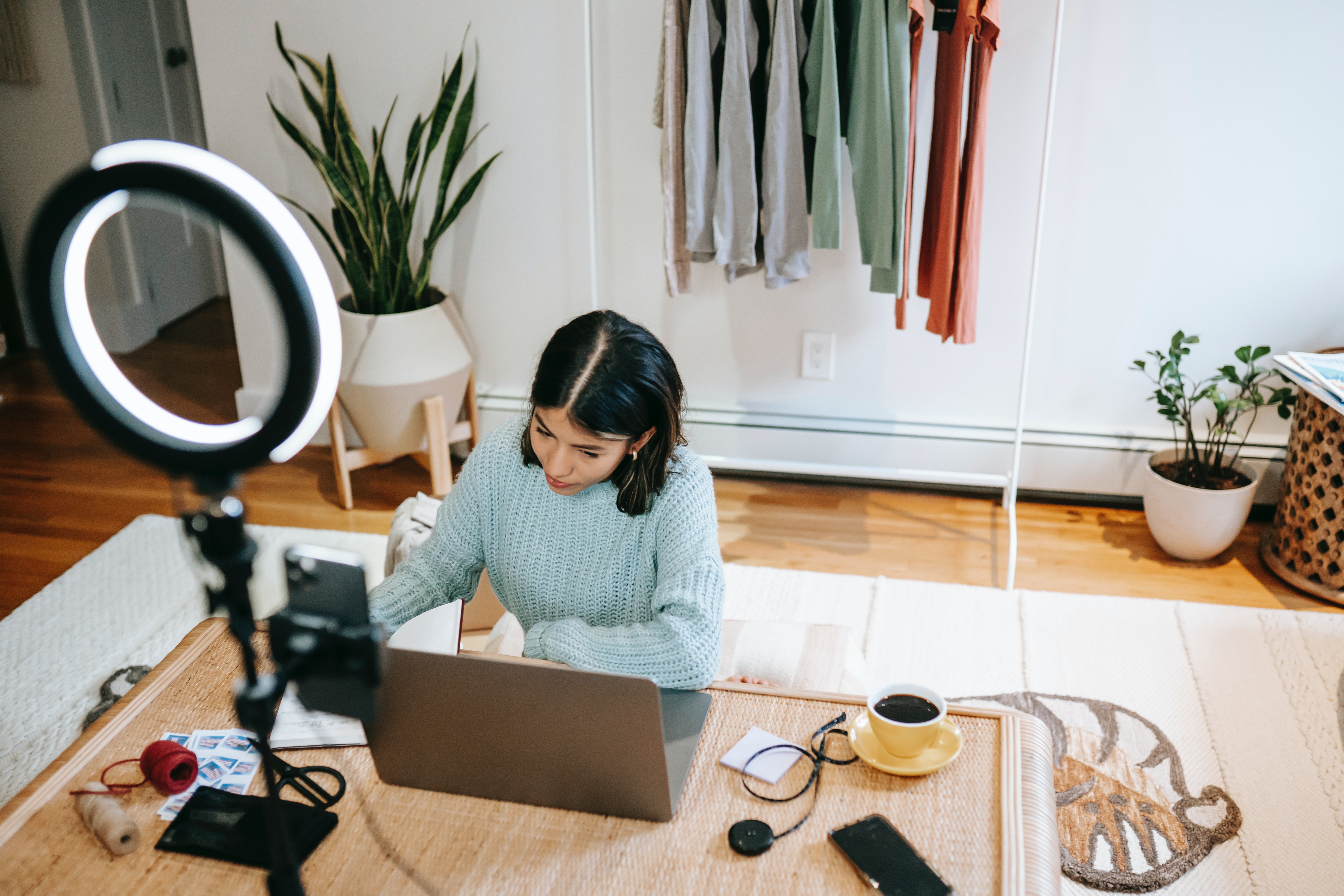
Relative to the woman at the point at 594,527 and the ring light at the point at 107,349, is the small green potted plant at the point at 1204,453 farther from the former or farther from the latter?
the ring light at the point at 107,349

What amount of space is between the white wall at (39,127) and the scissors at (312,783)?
135 inches

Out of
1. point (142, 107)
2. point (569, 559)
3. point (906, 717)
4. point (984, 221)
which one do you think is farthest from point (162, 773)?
point (142, 107)

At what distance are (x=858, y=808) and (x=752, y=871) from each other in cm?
14

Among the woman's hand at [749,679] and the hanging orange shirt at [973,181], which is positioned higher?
the hanging orange shirt at [973,181]

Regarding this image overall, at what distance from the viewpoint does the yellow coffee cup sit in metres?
1.02

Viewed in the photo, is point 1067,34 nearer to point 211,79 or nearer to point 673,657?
point 673,657

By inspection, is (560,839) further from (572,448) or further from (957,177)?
(957,177)

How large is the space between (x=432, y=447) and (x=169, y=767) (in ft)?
5.86

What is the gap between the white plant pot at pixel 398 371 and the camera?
8.73 feet

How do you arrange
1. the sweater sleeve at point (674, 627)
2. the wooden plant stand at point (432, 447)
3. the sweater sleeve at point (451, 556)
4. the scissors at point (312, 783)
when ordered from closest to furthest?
the scissors at point (312, 783)
the sweater sleeve at point (674, 627)
the sweater sleeve at point (451, 556)
the wooden plant stand at point (432, 447)

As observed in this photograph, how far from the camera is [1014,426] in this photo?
284 centimetres

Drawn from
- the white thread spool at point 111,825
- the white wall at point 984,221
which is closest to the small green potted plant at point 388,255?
the white wall at point 984,221

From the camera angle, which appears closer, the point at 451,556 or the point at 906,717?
the point at 906,717

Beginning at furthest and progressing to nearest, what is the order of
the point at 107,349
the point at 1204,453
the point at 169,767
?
the point at 1204,453, the point at 169,767, the point at 107,349
